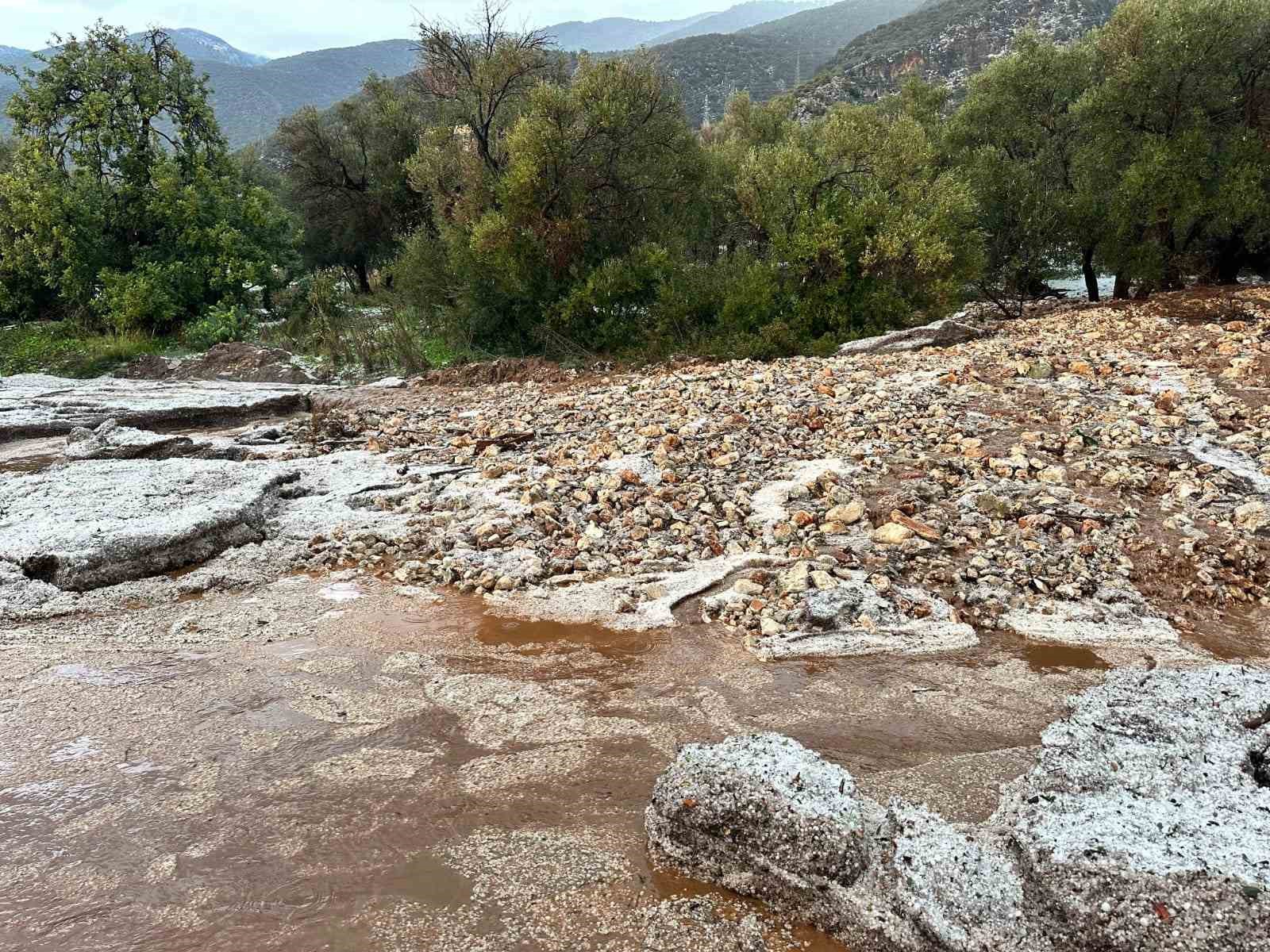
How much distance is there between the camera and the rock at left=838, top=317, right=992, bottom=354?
12602mm

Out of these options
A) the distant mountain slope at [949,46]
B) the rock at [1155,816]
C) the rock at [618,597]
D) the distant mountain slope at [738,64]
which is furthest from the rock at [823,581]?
the distant mountain slope at [738,64]

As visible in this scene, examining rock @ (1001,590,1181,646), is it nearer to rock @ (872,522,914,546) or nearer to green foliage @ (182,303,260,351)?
rock @ (872,522,914,546)

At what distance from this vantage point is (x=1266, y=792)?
2521mm

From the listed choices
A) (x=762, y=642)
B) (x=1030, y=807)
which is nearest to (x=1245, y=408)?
(x=762, y=642)

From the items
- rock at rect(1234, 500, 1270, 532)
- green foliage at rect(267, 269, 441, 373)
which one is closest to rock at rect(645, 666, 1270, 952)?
rock at rect(1234, 500, 1270, 532)

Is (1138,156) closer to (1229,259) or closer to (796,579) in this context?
(1229,259)

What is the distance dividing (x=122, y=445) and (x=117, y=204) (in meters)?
14.2

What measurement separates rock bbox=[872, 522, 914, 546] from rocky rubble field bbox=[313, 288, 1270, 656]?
16 millimetres

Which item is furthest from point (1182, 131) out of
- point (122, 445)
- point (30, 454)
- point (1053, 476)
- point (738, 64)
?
point (738, 64)

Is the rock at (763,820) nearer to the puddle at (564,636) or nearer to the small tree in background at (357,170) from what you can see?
the puddle at (564,636)

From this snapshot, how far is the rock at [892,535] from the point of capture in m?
5.59

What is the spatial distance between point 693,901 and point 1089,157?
60.1ft

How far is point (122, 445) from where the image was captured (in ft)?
30.4

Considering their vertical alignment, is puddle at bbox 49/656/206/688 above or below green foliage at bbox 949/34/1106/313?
below
